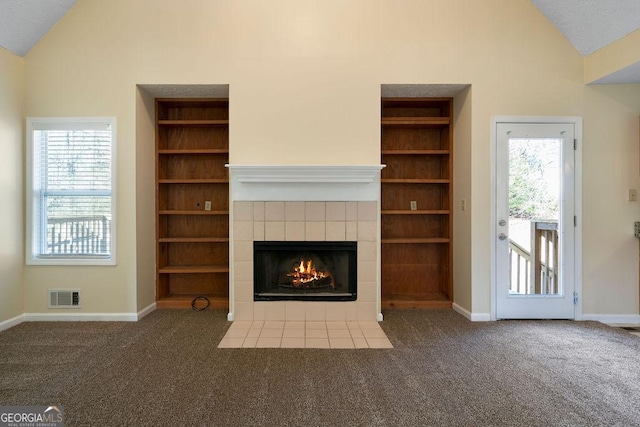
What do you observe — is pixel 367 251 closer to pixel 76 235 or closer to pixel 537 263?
pixel 537 263

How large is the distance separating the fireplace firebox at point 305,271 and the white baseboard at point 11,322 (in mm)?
2166

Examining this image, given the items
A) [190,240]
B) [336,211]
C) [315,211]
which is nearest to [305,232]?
[315,211]

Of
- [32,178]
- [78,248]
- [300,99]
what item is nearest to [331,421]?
[300,99]

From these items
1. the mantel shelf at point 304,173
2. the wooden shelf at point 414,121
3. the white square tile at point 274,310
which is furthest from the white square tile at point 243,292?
the wooden shelf at point 414,121

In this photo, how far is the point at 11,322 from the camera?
3.24m

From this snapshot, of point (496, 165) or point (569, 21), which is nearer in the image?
point (569, 21)

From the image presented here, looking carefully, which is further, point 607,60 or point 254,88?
point 254,88

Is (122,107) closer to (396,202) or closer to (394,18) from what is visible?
(394,18)

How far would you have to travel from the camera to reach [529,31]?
3.39 meters

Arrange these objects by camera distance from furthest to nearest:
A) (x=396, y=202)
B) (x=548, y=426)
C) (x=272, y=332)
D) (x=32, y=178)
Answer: (x=396, y=202), (x=32, y=178), (x=272, y=332), (x=548, y=426)

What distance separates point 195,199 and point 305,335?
2063 mm

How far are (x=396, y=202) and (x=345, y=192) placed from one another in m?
1.00

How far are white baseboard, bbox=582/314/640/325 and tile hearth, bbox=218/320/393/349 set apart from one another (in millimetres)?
2092

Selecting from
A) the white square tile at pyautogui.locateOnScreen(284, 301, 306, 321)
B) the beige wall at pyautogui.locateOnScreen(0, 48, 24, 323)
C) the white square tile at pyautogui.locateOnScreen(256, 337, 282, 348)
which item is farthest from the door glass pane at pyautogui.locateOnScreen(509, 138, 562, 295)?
the beige wall at pyautogui.locateOnScreen(0, 48, 24, 323)
